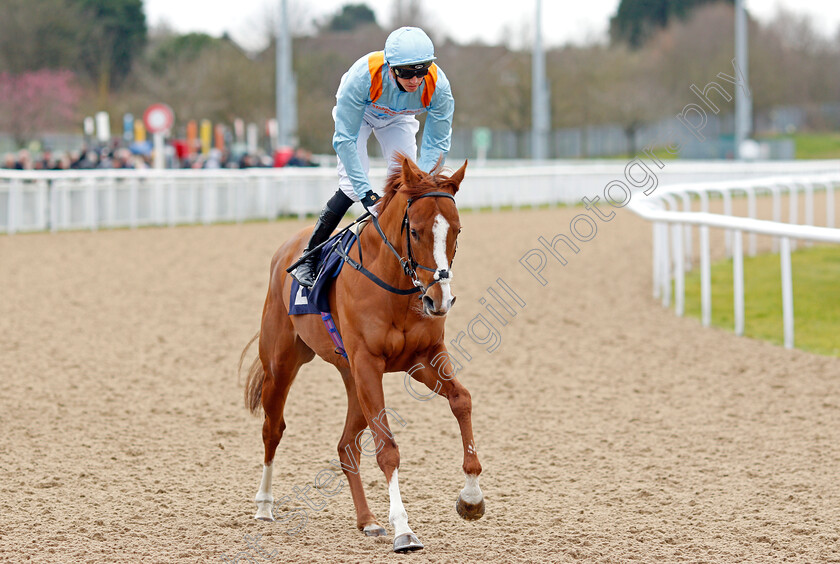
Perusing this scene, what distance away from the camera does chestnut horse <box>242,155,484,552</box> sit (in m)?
3.69

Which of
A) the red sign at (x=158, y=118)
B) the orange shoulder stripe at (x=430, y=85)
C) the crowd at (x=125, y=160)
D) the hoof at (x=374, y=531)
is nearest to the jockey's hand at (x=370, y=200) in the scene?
the orange shoulder stripe at (x=430, y=85)

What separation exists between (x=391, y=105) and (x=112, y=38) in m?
47.1

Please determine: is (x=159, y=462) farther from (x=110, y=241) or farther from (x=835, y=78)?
(x=835, y=78)

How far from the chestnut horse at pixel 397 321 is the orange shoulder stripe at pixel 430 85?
426 millimetres

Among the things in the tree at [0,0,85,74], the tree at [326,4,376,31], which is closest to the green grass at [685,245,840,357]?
the tree at [0,0,85,74]

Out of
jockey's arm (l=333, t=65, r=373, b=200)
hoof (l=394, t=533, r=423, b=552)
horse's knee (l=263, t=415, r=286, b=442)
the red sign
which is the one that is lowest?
hoof (l=394, t=533, r=423, b=552)

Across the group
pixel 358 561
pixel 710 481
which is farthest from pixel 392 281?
pixel 710 481

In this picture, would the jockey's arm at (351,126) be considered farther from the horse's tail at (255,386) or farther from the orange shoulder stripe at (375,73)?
the horse's tail at (255,386)

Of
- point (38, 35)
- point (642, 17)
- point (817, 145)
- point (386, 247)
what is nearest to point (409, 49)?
point (386, 247)

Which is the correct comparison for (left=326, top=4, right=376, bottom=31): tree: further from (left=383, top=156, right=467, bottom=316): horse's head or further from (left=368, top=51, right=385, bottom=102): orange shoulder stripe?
(left=383, top=156, right=467, bottom=316): horse's head

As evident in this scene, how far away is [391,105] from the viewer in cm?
435

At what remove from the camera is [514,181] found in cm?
2302

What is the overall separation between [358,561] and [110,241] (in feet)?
42.0

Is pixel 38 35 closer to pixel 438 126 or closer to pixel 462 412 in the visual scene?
pixel 438 126
